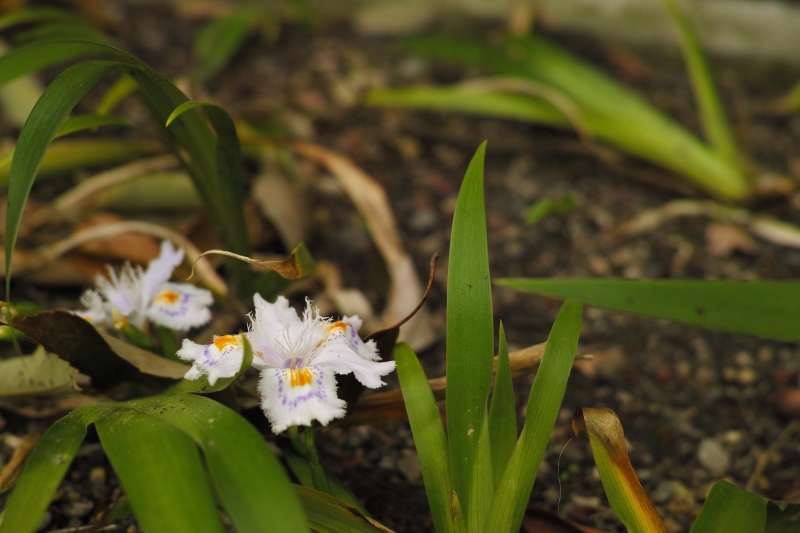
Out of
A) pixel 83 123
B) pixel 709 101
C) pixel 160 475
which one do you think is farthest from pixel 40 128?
pixel 709 101

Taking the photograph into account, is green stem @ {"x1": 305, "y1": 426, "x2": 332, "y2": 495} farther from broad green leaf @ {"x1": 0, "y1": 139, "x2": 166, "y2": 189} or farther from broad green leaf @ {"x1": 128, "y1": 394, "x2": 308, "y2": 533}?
broad green leaf @ {"x1": 0, "y1": 139, "x2": 166, "y2": 189}

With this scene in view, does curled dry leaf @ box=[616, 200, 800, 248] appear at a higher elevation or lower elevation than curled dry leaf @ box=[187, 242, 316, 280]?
lower

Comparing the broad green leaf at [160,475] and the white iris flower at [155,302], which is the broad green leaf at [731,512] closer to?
the broad green leaf at [160,475]

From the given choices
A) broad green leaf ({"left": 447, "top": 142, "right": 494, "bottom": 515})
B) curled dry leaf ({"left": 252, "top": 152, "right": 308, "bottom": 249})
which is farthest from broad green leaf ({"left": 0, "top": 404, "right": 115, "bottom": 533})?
curled dry leaf ({"left": 252, "top": 152, "right": 308, "bottom": 249})

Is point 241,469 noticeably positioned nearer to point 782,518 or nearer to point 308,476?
point 308,476

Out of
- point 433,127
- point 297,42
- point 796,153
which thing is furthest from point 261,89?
point 796,153

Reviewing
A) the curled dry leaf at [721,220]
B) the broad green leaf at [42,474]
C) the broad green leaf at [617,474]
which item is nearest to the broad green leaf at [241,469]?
the broad green leaf at [42,474]

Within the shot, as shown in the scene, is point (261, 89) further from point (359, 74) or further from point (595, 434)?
point (595, 434)
